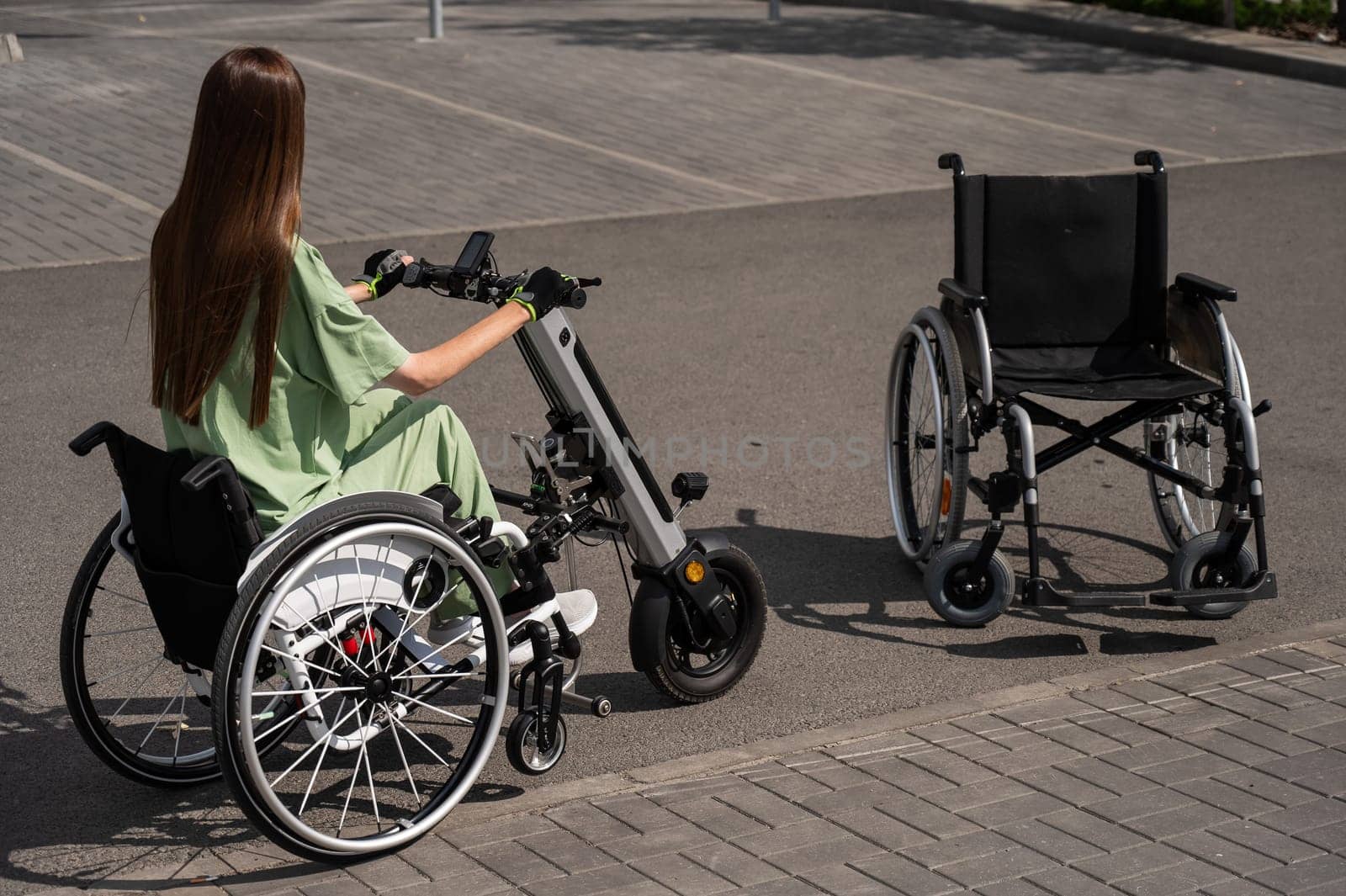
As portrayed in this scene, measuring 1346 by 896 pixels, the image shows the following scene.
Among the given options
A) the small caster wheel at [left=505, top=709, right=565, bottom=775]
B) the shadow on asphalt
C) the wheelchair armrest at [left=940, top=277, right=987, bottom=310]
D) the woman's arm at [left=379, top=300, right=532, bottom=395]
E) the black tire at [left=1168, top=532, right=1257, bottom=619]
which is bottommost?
the small caster wheel at [left=505, top=709, right=565, bottom=775]

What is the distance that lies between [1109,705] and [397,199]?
7.14 meters

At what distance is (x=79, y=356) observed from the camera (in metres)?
7.57

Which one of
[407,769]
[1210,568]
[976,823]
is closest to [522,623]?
[407,769]

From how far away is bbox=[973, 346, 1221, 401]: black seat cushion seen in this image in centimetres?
506

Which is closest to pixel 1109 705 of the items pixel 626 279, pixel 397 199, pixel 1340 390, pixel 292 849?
pixel 292 849

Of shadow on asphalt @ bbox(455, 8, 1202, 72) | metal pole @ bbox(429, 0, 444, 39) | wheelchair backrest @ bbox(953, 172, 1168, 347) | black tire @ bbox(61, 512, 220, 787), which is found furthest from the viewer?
shadow on asphalt @ bbox(455, 8, 1202, 72)

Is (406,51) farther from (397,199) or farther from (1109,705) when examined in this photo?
(1109,705)

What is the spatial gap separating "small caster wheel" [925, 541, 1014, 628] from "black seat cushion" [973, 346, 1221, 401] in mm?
509

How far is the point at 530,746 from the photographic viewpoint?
3912mm

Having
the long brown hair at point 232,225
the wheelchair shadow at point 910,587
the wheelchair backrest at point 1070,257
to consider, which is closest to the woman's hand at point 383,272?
the long brown hair at point 232,225

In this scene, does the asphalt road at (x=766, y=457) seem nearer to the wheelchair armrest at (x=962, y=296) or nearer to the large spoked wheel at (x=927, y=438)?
the large spoked wheel at (x=927, y=438)

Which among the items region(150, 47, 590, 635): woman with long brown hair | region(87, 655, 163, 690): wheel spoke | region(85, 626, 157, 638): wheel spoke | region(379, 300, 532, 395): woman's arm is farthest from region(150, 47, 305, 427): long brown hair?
region(85, 626, 157, 638): wheel spoke

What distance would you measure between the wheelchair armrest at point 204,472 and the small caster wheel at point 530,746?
3.03 ft

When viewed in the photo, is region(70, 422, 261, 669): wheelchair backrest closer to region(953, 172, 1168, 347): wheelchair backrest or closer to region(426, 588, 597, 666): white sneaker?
region(426, 588, 597, 666): white sneaker
